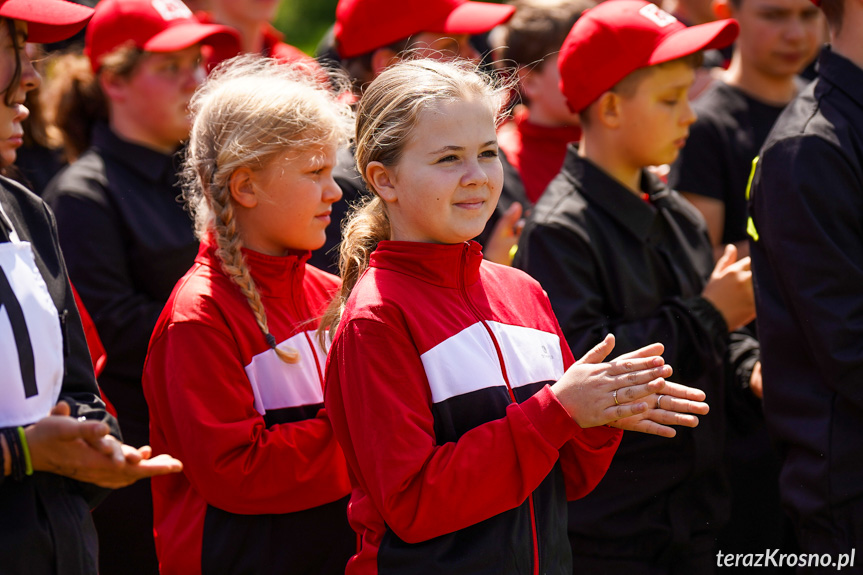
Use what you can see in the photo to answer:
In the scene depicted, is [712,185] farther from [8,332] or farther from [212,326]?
[8,332]

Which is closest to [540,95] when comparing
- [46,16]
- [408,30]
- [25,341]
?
[408,30]

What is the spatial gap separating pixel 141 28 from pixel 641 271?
2.25 m

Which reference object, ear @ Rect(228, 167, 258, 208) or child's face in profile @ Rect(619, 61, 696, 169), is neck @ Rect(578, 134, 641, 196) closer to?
child's face in profile @ Rect(619, 61, 696, 169)

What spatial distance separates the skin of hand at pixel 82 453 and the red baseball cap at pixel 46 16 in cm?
97

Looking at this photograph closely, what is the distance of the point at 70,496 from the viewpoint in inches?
84.0

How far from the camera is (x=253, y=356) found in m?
2.50

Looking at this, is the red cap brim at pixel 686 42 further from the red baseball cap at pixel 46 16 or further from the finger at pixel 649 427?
the red baseball cap at pixel 46 16

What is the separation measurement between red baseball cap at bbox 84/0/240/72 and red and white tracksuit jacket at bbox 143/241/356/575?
1.47m

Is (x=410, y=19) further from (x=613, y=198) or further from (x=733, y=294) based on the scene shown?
(x=733, y=294)

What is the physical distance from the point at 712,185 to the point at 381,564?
2343 millimetres

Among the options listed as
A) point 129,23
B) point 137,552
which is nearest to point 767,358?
point 137,552

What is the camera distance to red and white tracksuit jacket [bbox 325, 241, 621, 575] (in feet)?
6.48

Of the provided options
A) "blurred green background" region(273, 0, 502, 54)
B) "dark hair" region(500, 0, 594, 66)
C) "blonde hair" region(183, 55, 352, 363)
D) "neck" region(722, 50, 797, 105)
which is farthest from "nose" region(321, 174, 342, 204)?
"blurred green background" region(273, 0, 502, 54)

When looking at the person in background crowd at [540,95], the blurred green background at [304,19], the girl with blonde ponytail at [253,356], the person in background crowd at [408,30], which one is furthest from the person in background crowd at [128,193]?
the blurred green background at [304,19]
